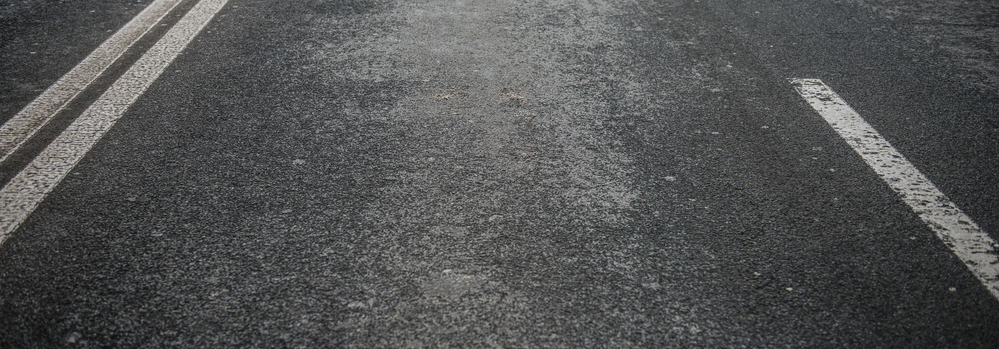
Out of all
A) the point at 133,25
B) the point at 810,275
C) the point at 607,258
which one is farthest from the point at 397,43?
the point at 810,275

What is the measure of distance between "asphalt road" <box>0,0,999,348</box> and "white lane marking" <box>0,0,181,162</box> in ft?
0.29

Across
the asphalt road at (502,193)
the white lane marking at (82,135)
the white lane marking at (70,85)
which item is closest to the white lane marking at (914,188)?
the asphalt road at (502,193)

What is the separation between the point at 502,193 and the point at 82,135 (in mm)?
2075

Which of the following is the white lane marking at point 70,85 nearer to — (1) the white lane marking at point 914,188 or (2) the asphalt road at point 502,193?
(2) the asphalt road at point 502,193

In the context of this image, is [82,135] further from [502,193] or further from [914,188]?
[914,188]

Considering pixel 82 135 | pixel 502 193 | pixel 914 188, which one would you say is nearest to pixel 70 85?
pixel 82 135

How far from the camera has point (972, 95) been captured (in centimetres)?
333

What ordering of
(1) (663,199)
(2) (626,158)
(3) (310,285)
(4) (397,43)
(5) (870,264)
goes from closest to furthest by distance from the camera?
(3) (310,285) → (5) (870,264) → (1) (663,199) → (2) (626,158) → (4) (397,43)

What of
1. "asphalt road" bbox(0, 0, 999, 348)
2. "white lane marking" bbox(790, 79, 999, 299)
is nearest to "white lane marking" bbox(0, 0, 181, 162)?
"asphalt road" bbox(0, 0, 999, 348)

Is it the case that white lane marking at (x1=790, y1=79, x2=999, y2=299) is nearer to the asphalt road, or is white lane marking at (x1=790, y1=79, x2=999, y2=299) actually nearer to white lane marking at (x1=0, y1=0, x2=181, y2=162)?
the asphalt road

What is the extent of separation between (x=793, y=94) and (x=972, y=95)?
1044mm

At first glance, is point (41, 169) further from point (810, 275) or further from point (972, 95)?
point (972, 95)

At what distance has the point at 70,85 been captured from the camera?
10.6ft

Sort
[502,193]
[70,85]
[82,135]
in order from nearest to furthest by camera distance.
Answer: [502,193], [82,135], [70,85]
